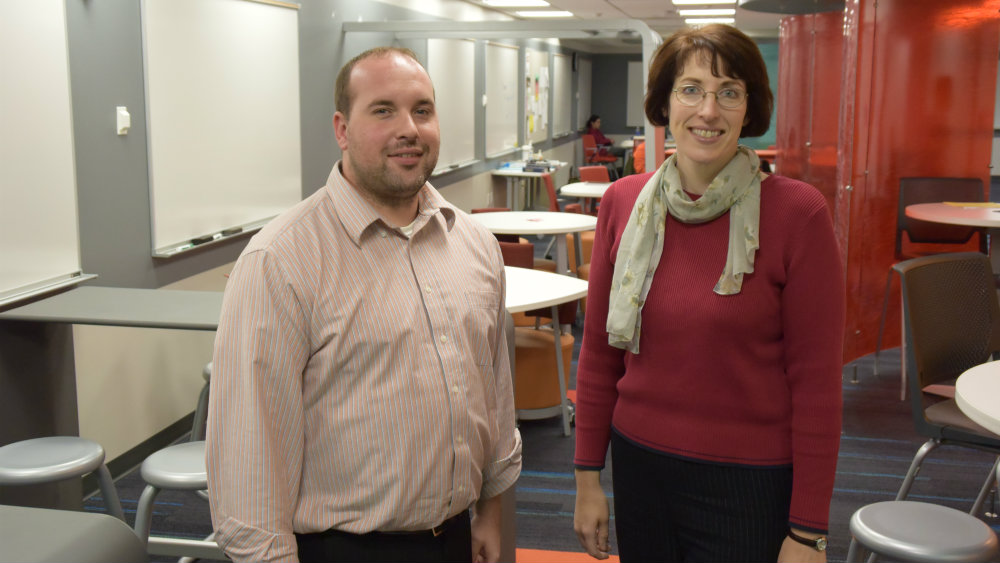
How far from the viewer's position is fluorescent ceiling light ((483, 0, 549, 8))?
417 inches

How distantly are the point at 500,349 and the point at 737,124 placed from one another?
59cm

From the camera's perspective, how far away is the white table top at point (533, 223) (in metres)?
5.92

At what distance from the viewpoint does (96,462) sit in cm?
271

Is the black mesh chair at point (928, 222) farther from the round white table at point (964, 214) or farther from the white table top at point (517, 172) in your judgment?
the white table top at point (517, 172)

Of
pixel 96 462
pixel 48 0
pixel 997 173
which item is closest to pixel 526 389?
pixel 96 462

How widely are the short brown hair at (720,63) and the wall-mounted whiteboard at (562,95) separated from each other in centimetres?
1399

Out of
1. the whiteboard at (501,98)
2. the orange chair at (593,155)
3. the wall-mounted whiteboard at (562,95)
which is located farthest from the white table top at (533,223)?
the orange chair at (593,155)

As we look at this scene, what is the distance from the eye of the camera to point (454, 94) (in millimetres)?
9602

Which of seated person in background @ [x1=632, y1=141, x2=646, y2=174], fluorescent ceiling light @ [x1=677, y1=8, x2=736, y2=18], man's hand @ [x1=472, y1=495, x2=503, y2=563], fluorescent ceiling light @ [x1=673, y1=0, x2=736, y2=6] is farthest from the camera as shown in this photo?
fluorescent ceiling light @ [x1=677, y1=8, x2=736, y2=18]

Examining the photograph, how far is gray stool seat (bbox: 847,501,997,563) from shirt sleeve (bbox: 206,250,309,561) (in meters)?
1.42

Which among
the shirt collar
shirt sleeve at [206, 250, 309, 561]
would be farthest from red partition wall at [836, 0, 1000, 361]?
shirt sleeve at [206, 250, 309, 561]

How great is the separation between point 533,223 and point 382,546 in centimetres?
485

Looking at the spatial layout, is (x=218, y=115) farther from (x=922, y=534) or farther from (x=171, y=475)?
(x=922, y=534)

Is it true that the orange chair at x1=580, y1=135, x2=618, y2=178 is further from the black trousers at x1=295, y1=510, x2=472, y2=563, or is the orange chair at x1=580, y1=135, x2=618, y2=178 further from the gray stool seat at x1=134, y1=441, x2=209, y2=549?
the black trousers at x1=295, y1=510, x2=472, y2=563
